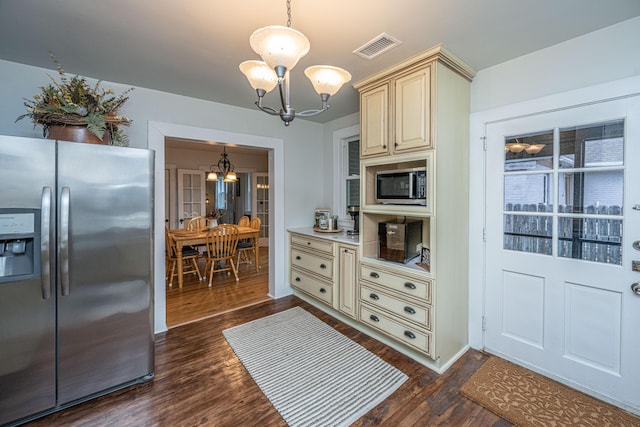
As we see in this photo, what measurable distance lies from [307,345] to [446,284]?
4.49 feet

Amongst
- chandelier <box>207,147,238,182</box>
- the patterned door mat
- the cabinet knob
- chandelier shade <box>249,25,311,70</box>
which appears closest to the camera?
chandelier shade <box>249,25,311,70</box>

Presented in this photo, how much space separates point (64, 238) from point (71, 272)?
0.23m

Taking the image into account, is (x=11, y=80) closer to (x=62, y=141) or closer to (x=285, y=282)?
(x=62, y=141)

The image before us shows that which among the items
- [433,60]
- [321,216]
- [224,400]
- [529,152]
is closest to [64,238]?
[224,400]

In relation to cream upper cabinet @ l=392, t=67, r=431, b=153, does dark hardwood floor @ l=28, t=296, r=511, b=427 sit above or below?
below

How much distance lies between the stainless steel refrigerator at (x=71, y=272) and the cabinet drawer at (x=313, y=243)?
1.73m

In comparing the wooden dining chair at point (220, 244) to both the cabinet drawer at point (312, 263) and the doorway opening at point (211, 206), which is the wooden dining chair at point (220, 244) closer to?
the doorway opening at point (211, 206)

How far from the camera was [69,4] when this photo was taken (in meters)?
1.57

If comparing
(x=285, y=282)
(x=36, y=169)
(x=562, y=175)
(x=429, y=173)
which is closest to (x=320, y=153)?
(x=285, y=282)

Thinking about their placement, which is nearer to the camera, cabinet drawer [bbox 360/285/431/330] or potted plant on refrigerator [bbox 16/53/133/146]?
potted plant on refrigerator [bbox 16/53/133/146]

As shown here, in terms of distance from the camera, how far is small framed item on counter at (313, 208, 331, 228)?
12.0 ft

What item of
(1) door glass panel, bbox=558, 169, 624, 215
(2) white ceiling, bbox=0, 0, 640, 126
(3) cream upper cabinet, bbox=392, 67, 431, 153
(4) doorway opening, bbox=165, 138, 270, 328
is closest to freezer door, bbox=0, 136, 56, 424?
(2) white ceiling, bbox=0, 0, 640, 126

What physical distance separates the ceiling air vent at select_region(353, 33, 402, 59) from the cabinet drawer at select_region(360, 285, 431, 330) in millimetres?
2008

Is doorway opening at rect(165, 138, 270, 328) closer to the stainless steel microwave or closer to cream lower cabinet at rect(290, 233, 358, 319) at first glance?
cream lower cabinet at rect(290, 233, 358, 319)
